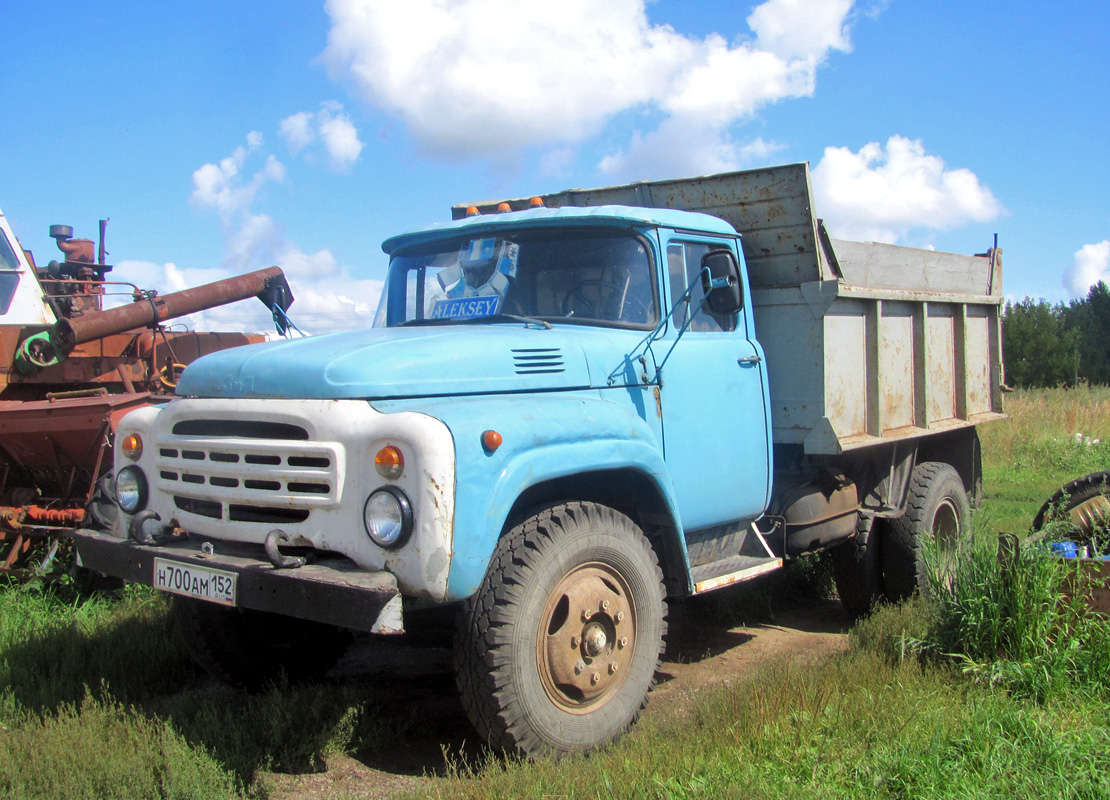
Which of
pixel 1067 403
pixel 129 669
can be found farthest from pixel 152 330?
pixel 1067 403

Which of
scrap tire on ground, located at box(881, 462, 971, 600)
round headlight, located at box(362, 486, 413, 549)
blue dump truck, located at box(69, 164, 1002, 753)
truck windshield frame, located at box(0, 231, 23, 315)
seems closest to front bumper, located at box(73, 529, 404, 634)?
blue dump truck, located at box(69, 164, 1002, 753)

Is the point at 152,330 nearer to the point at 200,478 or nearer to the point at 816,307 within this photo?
the point at 200,478

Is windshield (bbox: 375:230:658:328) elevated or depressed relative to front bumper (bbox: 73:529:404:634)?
elevated

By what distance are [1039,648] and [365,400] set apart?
10.3ft

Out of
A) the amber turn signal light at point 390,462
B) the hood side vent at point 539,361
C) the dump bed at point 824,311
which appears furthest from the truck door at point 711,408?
the amber turn signal light at point 390,462

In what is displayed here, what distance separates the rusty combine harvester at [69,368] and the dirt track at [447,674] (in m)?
1.58

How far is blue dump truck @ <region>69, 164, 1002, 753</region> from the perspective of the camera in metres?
3.06

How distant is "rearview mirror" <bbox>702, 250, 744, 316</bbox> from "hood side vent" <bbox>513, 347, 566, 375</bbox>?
930mm

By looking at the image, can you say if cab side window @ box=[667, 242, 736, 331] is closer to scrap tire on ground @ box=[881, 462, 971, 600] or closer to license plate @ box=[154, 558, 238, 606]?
scrap tire on ground @ box=[881, 462, 971, 600]

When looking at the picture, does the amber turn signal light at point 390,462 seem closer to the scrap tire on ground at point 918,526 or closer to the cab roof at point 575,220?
the cab roof at point 575,220

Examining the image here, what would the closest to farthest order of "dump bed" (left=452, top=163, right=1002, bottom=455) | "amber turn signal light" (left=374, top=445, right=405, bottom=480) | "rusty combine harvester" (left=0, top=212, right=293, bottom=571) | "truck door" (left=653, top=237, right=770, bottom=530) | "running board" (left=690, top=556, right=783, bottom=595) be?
"amber turn signal light" (left=374, top=445, right=405, bottom=480) < "running board" (left=690, top=556, right=783, bottom=595) < "truck door" (left=653, top=237, right=770, bottom=530) < "dump bed" (left=452, top=163, right=1002, bottom=455) < "rusty combine harvester" (left=0, top=212, right=293, bottom=571)

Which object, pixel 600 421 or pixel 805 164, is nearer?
pixel 600 421

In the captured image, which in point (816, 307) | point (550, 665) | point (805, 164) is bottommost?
point (550, 665)

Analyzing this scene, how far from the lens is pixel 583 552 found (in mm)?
3416
